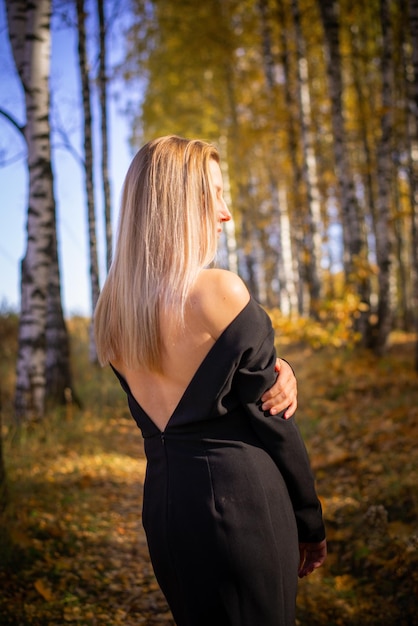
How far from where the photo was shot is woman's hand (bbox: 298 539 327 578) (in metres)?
2.01

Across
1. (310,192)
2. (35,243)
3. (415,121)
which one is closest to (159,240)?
(35,243)

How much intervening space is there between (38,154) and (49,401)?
128 inches

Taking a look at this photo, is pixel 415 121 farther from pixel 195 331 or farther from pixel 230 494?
pixel 230 494

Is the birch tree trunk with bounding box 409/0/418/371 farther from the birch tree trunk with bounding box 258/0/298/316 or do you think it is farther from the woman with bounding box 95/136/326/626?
the woman with bounding box 95/136/326/626

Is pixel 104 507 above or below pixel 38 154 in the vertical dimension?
below

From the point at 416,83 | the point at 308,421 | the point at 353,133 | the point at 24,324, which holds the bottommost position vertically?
the point at 308,421

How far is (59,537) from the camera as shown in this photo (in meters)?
4.21

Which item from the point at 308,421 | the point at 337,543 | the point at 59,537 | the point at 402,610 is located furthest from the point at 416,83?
the point at 59,537

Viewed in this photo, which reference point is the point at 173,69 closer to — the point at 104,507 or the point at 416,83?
the point at 416,83

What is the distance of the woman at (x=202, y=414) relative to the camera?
5.65ft

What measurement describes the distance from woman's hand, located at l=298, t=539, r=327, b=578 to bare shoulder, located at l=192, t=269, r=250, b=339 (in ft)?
2.91

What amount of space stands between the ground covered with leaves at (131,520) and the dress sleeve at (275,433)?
1.99 m

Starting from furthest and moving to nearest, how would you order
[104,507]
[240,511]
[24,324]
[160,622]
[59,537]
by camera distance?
[24,324]
[104,507]
[59,537]
[160,622]
[240,511]

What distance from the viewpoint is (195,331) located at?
5.81ft
